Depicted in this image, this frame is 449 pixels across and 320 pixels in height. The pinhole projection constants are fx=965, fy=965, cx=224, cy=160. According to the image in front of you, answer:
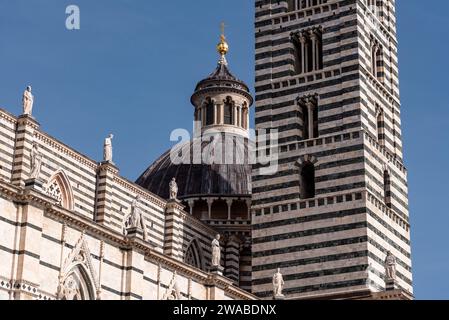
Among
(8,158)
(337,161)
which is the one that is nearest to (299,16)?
(337,161)

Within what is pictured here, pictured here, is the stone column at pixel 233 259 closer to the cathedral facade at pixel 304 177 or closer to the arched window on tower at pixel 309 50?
the cathedral facade at pixel 304 177

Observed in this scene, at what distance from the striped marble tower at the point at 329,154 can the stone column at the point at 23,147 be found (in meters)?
8.53

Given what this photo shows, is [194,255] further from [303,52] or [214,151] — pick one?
[303,52]

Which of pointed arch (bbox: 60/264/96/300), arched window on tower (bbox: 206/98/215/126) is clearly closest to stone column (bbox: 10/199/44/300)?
pointed arch (bbox: 60/264/96/300)

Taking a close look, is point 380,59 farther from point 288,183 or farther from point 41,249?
point 41,249

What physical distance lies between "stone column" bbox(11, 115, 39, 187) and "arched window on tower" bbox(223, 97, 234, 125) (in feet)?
62.5

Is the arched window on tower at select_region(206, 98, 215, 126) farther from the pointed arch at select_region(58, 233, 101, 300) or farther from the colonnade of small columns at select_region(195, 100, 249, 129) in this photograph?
the pointed arch at select_region(58, 233, 101, 300)

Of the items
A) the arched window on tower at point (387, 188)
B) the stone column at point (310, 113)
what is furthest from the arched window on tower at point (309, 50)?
the arched window on tower at point (387, 188)

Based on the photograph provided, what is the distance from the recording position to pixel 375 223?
3294 centimetres

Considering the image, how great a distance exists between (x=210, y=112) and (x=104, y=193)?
16.2 meters

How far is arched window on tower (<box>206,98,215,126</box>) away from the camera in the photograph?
162ft

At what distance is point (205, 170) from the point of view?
143 ft
